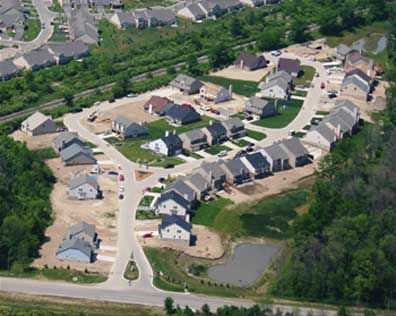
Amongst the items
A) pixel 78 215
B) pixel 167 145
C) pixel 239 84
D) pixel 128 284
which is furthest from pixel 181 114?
pixel 128 284

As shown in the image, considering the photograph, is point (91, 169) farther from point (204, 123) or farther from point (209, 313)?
point (209, 313)

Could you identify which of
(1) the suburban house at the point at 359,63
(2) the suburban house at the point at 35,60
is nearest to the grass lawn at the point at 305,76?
(1) the suburban house at the point at 359,63

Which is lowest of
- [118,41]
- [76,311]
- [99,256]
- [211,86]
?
[76,311]

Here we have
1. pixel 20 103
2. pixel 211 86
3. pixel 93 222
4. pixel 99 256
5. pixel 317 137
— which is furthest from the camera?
pixel 211 86

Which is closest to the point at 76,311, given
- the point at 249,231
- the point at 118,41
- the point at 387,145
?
the point at 249,231

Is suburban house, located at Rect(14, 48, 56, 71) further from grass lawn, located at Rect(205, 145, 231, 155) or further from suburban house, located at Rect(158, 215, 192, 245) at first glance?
suburban house, located at Rect(158, 215, 192, 245)

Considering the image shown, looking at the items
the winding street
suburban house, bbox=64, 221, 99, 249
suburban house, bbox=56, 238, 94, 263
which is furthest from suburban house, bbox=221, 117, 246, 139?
suburban house, bbox=56, 238, 94, 263
